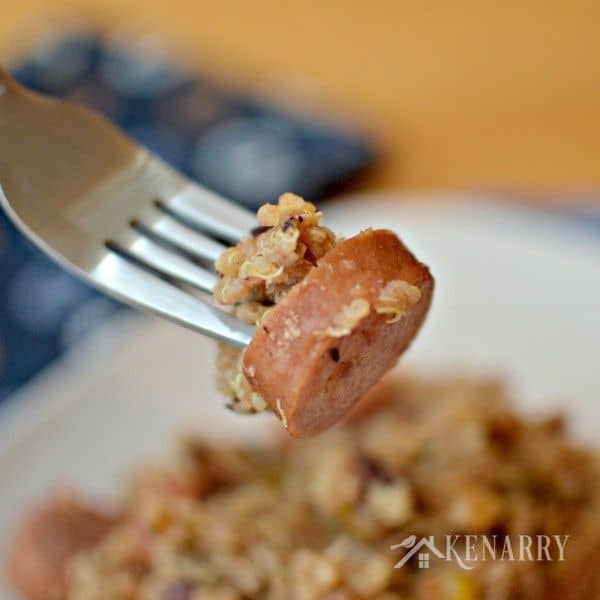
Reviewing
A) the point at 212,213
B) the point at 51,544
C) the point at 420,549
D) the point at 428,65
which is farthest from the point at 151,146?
the point at 420,549

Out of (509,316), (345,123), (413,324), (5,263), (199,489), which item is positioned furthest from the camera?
(345,123)

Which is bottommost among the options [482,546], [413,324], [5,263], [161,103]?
[5,263]

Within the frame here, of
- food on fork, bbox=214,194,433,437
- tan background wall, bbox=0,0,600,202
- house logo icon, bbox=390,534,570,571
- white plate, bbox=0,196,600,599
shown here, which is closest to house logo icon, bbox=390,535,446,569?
house logo icon, bbox=390,534,570,571

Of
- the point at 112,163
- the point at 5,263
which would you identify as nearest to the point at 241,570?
the point at 112,163

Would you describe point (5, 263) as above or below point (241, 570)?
below

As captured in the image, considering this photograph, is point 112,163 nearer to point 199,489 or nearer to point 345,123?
point 199,489

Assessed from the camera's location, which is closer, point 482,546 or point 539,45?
point 482,546

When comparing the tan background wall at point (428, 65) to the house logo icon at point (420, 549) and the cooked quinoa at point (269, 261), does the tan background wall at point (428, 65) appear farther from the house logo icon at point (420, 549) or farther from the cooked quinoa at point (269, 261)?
the cooked quinoa at point (269, 261)

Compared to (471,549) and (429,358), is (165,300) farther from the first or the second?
(429,358)
